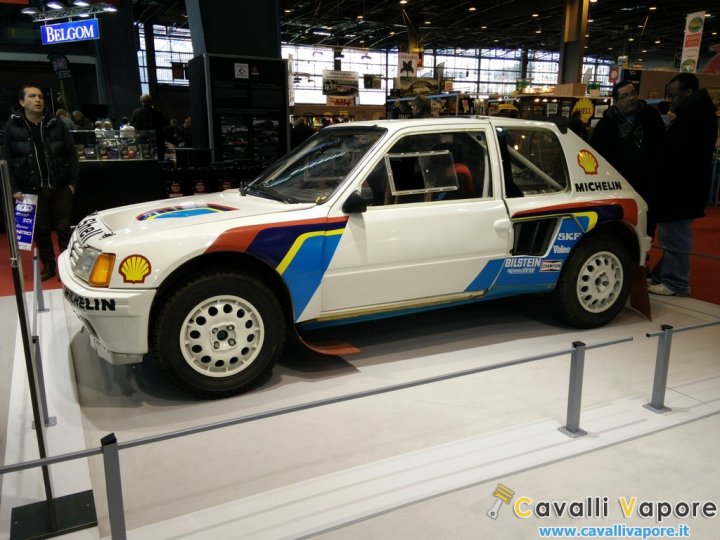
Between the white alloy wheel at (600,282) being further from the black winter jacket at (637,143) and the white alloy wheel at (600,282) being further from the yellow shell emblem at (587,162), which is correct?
the black winter jacket at (637,143)

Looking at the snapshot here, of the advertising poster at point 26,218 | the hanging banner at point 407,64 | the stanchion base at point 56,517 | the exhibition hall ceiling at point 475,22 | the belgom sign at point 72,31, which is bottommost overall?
the stanchion base at point 56,517

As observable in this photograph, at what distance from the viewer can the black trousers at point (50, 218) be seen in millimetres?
5969

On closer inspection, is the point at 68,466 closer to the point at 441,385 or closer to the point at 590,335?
the point at 441,385

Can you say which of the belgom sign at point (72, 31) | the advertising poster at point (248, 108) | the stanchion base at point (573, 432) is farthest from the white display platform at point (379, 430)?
the belgom sign at point (72, 31)

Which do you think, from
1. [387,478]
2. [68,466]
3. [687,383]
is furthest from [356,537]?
[687,383]

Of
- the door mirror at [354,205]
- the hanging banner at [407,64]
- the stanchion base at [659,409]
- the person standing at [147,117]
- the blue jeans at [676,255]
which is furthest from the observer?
the hanging banner at [407,64]

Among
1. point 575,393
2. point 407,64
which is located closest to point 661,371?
point 575,393

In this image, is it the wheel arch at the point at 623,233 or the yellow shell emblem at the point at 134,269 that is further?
the wheel arch at the point at 623,233

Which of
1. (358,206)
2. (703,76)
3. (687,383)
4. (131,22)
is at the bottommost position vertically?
(687,383)

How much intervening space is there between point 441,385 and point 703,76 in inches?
511

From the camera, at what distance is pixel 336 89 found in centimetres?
1984

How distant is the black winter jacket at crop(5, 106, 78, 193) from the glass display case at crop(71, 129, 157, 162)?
99.4 inches

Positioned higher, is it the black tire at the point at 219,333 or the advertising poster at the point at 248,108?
the advertising poster at the point at 248,108

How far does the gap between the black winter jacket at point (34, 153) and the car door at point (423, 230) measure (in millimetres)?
3882
